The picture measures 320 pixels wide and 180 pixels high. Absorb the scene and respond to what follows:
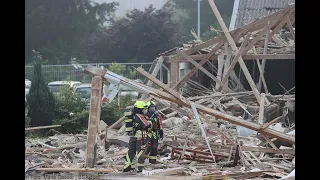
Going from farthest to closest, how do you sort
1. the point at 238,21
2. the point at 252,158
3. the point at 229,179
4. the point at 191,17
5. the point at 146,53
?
the point at 191,17 < the point at 146,53 < the point at 238,21 < the point at 252,158 < the point at 229,179

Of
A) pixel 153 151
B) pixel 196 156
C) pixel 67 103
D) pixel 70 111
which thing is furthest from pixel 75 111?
pixel 196 156

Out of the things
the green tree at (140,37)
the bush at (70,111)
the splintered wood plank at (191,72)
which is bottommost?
the bush at (70,111)

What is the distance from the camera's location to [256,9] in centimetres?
2939

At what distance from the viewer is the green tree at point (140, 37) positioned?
40.8 metres

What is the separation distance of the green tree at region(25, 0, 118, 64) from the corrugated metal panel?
15.3m

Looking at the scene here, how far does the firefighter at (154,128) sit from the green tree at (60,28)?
3020cm

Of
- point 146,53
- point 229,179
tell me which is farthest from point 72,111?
point 146,53

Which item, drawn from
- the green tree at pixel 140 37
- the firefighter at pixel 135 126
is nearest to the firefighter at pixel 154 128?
the firefighter at pixel 135 126

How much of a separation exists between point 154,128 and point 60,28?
33.9m

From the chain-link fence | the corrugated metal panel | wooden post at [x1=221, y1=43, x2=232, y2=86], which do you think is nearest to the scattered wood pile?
wooden post at [x1=221, y1=43, x2=232, y2=86]

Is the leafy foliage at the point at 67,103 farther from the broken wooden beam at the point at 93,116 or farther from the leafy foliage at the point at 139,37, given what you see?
the leafy foliage at the point at 139,37

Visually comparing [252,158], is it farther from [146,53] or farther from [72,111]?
[146,53]
